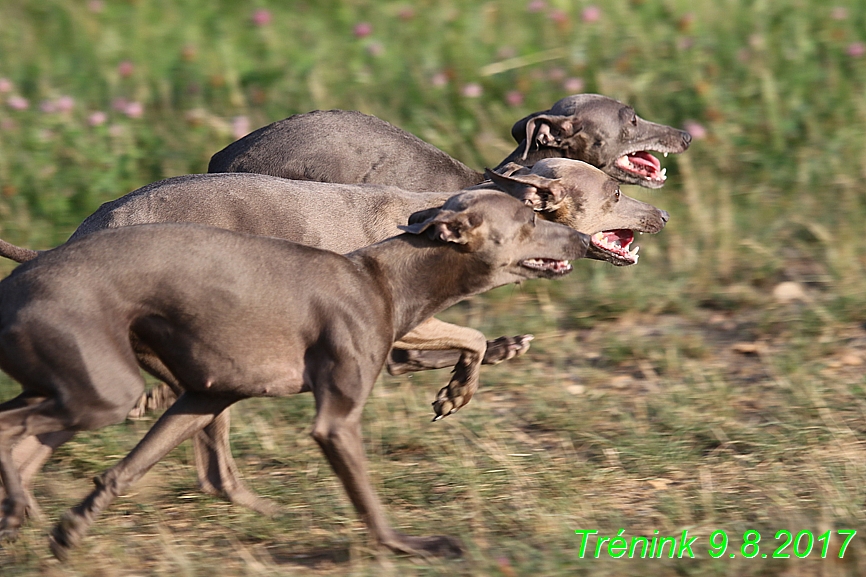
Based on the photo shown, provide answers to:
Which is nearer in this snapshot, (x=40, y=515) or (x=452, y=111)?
(x=40, y=515)

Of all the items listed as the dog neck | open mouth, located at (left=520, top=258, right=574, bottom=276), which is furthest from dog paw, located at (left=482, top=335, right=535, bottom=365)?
the dog neck

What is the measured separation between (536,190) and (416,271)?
86 cm

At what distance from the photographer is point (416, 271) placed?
4.86m

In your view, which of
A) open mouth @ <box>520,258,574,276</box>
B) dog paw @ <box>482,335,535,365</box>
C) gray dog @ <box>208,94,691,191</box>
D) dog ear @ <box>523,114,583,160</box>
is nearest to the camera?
open mouth @ <box>520,258,574,276</box>

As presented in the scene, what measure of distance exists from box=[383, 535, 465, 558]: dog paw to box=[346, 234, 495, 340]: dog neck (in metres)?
0.83

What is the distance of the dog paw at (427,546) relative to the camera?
4.39 m

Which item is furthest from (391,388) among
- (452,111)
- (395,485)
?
(452,111)

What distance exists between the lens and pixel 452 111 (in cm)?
852

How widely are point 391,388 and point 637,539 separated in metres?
2.16

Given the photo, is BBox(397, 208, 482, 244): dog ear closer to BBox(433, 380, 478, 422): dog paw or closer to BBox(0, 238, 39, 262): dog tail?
BBox(433, 380, 478, 422): dog paw

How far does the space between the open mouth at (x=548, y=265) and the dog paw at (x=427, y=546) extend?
1.14 meters

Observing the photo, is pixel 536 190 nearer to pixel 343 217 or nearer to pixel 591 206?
pixel 591 206

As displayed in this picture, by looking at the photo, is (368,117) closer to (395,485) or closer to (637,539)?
(395,485)

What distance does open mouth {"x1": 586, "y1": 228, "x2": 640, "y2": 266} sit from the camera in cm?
568
